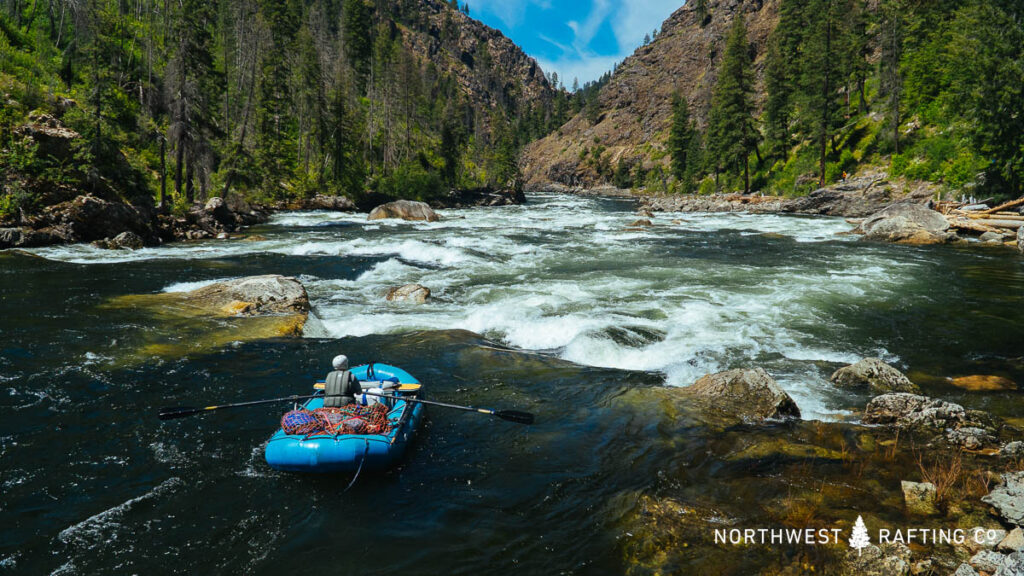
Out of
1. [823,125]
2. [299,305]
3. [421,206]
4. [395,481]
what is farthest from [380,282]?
[823,125]

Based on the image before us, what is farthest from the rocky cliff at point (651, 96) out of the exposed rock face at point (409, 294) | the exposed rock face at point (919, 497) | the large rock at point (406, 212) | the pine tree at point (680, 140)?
the exposed rock face at point (919, 497)

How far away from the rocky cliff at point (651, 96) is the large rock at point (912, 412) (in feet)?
293

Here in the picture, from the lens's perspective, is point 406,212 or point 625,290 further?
point 406,212

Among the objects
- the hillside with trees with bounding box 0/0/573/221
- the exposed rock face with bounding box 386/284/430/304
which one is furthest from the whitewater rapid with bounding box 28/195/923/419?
the hillside with trees with bounding box 0/0/573/221

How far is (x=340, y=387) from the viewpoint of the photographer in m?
6.46

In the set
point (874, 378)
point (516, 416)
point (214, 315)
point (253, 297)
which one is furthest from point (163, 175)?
point (874, 378)

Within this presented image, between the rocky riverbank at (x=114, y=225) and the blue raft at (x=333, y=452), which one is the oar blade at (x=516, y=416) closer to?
the blue raft at (x=333, y=452)

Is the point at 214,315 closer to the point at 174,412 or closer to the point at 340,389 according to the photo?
the point at 174,412

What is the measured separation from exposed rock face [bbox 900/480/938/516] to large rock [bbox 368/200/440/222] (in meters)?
34.7

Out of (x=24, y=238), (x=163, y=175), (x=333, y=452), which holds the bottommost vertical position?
(x=333, y=452)

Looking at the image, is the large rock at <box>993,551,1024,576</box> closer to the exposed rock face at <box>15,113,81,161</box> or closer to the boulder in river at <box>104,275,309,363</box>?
the boulder in river at <box>104,275,309,363</box>

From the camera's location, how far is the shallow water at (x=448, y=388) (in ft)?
15.8

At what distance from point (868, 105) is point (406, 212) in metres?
43.7

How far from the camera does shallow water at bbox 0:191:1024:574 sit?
15.8 feet
